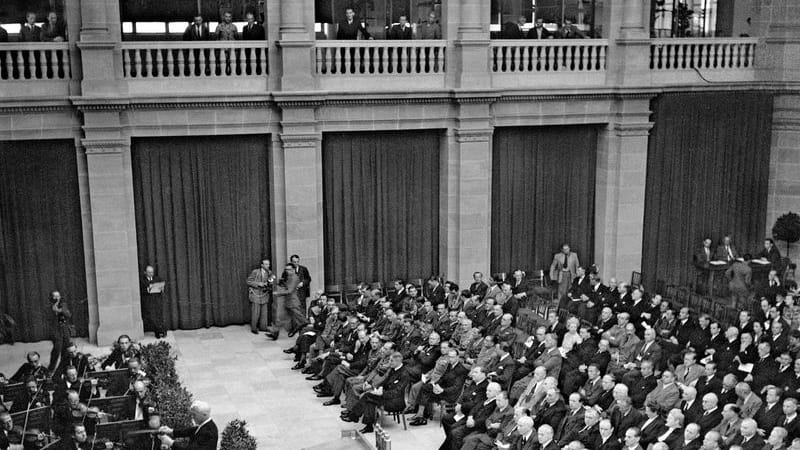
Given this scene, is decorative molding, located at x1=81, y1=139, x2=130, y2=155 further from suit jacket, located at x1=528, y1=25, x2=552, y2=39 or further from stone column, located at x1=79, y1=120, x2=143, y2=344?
suit jacket, located at x1=528, y1=25, x2=552, y2=39

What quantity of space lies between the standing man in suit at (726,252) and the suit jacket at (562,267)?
3.75 m

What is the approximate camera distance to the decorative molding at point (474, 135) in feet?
76.6

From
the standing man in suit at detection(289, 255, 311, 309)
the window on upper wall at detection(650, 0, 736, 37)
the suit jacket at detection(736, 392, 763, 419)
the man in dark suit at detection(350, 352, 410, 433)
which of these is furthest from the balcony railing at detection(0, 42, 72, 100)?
the window on upper wall at detection(650, 0, 736, 37)

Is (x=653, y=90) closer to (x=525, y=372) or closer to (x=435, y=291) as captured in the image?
(x=435, y=291)

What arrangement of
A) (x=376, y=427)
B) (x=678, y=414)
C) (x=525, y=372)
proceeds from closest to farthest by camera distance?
(x=678, y=414)
(x=376, y=427)
(x=525, y=372)

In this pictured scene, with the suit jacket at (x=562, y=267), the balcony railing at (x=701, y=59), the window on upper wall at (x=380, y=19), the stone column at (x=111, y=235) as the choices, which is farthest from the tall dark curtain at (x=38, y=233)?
the balcony railing at (x=701, y=59)

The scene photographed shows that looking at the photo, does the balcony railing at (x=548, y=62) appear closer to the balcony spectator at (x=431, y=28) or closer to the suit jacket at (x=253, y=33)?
the balcony spectator at (x=431, y=28)

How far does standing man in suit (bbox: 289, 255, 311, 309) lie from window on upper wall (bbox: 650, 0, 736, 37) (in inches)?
462

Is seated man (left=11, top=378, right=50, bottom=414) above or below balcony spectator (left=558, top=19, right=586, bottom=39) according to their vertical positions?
below

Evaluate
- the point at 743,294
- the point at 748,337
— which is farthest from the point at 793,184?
the point at 748,337

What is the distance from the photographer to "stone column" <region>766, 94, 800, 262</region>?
2586cm

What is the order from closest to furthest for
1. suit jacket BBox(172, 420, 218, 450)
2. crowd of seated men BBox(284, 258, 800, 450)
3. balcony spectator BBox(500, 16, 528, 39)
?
suit jacket BBox(172, 420, 218, 450)
crowd of seated men BBox(284, 258, 800, 450)
balcony spectator BBox(500, 16, 528, 39)

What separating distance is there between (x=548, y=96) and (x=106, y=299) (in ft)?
37.0

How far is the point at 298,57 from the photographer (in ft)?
72.2
